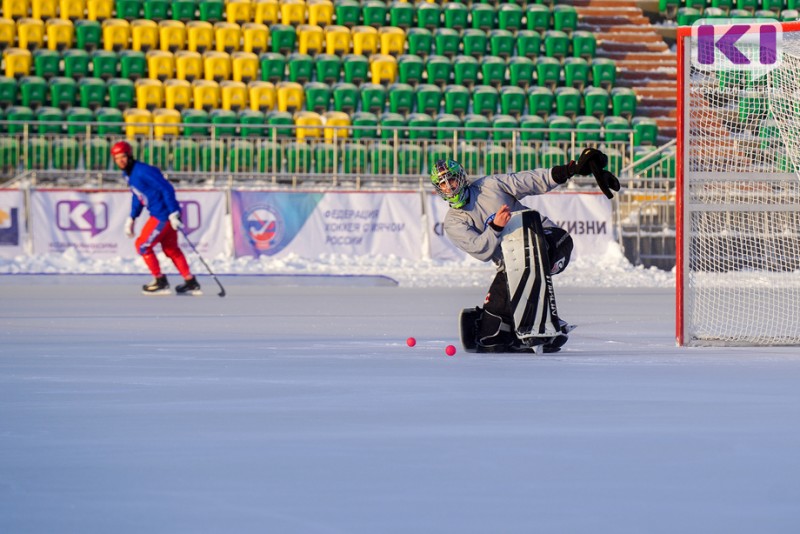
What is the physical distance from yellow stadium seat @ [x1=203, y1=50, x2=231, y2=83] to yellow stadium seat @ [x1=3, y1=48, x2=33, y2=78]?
306cm

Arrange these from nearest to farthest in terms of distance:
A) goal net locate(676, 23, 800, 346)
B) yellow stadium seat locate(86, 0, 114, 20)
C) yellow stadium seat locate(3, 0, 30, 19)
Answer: goal net locate(676, 23, 800, 346) < yellow stadium seat locate(3, 0, 30, 19) < yellow stadium seat locate(86, 0, 114, 20)

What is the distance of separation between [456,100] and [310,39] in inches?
124

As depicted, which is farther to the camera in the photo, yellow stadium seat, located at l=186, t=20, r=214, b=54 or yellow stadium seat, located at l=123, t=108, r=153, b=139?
yellow stadium seat, located at l=186, t=20, r=214, b=54

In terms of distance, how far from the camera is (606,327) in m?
10.8

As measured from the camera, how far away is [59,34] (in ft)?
81.7

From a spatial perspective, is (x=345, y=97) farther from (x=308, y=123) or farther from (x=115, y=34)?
(x=115, y=34)

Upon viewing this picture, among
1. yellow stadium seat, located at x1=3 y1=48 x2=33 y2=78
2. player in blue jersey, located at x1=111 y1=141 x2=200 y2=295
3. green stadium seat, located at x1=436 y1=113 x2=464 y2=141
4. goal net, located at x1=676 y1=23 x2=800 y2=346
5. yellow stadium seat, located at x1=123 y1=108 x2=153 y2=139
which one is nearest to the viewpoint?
goal net, located at x1=676 y1=23 x2=800 y2=346

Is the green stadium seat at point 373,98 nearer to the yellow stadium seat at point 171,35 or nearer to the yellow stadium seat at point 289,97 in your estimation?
the yellow stadium seat at point 289,97

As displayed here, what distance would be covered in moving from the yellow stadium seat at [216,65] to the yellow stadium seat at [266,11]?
1.58 meters

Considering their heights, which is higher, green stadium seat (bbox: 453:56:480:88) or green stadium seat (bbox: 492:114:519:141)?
green stadium seat (bbox: 453:56:480:88)

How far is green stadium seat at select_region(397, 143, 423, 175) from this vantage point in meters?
21.9

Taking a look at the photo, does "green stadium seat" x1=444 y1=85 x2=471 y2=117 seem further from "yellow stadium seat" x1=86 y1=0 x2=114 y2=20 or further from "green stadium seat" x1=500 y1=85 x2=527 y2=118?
"yellow stadium seat" x1=86 y1=0 x2=114 y2=20

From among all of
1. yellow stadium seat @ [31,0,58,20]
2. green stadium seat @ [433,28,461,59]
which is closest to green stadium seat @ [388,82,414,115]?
green stadium seat @ [433,28,461,59]

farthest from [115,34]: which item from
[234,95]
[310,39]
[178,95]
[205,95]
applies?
[310,39]
